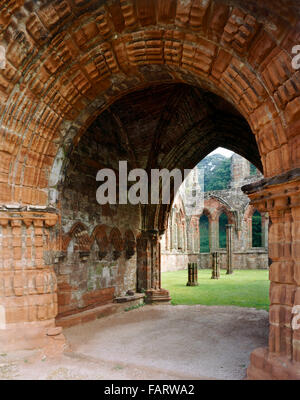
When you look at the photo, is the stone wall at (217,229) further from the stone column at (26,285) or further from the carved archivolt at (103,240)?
the stone column at (26,285)

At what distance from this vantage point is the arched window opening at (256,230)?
2624 cm

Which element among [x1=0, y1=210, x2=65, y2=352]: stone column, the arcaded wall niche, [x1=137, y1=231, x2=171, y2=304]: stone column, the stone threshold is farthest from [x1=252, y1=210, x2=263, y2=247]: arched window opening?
[x1=0, y1=210, x2=65, y2=352]: stone column

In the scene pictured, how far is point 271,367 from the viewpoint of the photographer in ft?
9.25

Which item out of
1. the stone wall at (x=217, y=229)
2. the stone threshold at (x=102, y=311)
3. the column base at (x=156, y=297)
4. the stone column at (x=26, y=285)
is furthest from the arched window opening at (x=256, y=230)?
the stone column at (x=26, y=285)

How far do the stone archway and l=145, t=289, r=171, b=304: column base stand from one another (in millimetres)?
4807

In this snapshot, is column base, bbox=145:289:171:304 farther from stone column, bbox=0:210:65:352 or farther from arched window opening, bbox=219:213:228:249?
arched window opening, bbox=219:213:228:249

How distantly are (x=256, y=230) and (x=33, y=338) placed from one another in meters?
24.9

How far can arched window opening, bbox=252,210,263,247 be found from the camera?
26.2m

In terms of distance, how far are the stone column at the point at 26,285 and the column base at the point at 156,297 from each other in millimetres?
4774

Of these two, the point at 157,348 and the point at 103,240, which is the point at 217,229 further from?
the point at 157,348

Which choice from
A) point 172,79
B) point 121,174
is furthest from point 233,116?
point 172,79

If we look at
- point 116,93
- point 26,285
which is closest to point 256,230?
point 116,93
